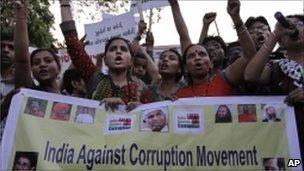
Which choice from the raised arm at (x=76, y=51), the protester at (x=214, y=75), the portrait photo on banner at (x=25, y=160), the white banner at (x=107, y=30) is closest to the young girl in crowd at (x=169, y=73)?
the protester at (x=214, y=75)

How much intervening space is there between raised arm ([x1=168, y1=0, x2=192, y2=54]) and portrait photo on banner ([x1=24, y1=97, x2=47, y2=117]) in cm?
159

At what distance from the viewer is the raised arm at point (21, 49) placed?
3.47 m

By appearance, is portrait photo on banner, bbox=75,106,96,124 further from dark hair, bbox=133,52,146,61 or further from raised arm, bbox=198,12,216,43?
raised arm, bbox=198,12,216,43

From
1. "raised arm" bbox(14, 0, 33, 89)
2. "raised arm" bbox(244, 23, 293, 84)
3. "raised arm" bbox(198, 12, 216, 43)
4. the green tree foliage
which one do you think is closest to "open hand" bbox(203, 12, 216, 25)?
"raised arm" bbox(198, 12, 216, 43)

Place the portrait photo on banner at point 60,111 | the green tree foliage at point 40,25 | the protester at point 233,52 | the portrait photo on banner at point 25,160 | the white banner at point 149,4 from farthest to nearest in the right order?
the green tree foliage at point 40,25
the white banner at point 149,4
the protester at point 233,52
the portrait photo on banner at point 60,111
the portrait photo on banner at point 25,160

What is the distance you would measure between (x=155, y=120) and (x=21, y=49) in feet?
3.38

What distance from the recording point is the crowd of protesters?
335 cm

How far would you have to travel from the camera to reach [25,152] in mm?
3232

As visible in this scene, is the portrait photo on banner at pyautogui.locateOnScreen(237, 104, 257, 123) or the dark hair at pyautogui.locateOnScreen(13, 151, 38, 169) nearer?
the dark hair at pyautogui.locateOnScreen(13, 151, 38, 169)

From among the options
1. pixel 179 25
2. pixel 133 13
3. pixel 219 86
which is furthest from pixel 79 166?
pixel 133 13

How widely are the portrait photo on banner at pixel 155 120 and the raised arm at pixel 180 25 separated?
1288 millimetres

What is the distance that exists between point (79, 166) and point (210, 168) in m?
0.82

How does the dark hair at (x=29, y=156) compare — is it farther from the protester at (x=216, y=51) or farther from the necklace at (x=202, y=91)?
the protester at (x=216, y=51)

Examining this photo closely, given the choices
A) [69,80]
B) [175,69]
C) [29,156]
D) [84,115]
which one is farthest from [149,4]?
[29,156]
